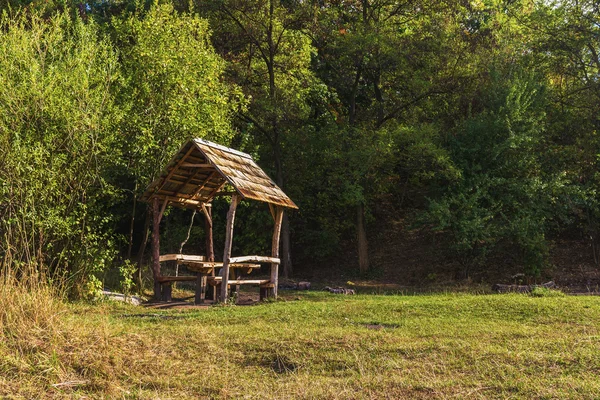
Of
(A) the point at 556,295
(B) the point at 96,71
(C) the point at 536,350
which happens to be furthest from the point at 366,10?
(C) the point at 536,350

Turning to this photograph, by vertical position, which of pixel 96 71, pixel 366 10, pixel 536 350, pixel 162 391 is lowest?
pixel 162 391

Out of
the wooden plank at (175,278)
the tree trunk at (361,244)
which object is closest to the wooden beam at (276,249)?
the wooden plank at (175,278)

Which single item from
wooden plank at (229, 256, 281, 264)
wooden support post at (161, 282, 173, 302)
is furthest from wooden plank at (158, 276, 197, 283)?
wooden plank at (229, 256, 281, 264)

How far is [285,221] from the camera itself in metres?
21.9

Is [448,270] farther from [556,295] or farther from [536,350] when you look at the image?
[536,350]

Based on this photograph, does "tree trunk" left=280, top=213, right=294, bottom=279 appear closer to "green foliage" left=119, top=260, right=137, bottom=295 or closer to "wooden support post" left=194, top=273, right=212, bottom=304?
"wooden support post" left=194, top=273, right=212, bottom=304

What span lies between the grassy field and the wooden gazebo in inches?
146

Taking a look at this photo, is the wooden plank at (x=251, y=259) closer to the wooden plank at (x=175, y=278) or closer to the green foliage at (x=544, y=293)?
the wooden plank at (x=175, y=278)

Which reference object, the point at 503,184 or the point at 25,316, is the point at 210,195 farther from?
the point at 503,184

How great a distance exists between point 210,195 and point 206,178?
32.9 inches

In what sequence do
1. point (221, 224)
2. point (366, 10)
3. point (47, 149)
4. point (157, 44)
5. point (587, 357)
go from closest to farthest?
point (587, 357), point (47, 149), point (157, 44), point (366, 10), point (221, 224)

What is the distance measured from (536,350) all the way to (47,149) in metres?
8.68

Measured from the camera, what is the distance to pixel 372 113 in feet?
77.7

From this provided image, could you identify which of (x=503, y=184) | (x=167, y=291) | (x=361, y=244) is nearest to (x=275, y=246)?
(x=167, y=291)
